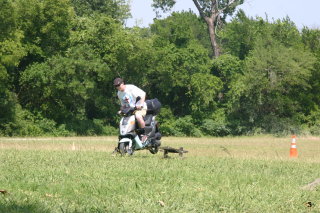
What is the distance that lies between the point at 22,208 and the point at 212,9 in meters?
53.8

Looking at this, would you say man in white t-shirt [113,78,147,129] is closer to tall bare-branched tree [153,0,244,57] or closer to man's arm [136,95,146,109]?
man's arm [136,95,146,109]

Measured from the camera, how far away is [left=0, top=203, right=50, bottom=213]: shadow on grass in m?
6.51

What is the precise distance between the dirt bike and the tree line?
89.7 feet

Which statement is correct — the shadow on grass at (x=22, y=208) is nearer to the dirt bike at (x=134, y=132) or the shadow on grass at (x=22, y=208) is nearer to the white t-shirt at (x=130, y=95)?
the dirt bike at (x=134, y=132)

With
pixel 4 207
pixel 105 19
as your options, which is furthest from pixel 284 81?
pixel 4 207

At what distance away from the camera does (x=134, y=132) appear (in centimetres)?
1514

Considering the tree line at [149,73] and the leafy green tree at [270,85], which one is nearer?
the tree line at [149,73]

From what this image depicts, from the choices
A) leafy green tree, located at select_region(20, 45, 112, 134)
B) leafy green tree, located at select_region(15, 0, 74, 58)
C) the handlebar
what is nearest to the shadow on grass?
the handlebar

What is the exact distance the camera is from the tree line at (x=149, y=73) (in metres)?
46.2

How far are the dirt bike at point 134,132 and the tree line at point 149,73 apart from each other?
27.3 meters

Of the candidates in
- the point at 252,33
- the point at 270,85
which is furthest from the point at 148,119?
the point at 252,33

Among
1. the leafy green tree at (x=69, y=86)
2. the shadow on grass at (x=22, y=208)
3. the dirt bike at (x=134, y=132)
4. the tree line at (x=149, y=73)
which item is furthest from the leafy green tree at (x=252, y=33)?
the shadow on grass at (x=22, y=208)

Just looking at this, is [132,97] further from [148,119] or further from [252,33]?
[252,33]

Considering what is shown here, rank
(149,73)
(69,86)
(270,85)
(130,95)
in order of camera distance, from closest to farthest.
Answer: (130,95) → (69,86) → (149,73) → (270,85)
